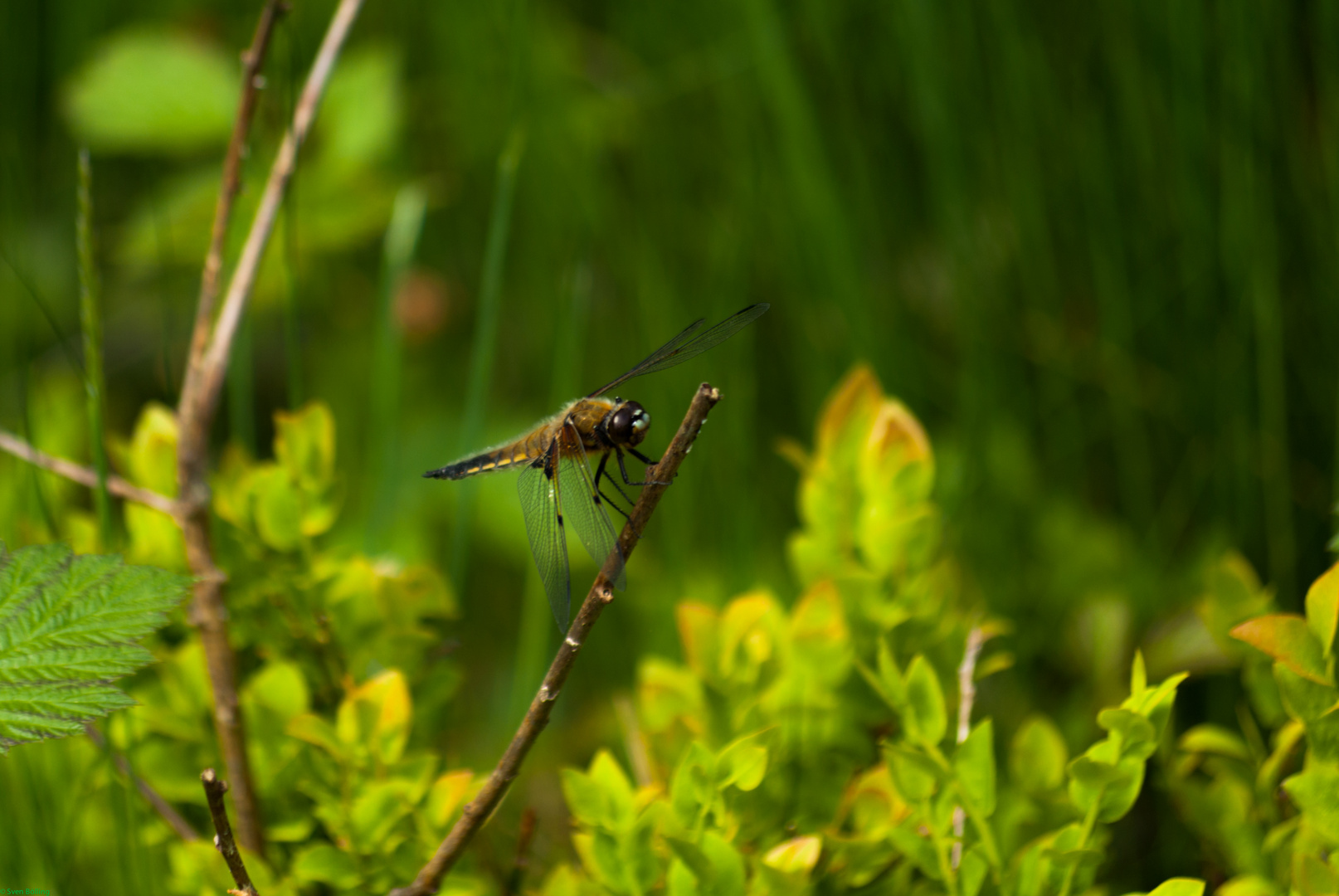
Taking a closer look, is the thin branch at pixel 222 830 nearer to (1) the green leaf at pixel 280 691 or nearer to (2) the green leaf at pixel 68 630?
(2) the green leaf at pixel 68 630

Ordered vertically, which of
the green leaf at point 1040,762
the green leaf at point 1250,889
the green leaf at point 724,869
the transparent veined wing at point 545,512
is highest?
the transparent veined wing at point 545,512

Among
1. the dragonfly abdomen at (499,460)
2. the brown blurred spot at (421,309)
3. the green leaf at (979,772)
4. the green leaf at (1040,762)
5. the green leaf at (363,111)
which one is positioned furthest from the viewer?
the brown blurred spot at (421,309)

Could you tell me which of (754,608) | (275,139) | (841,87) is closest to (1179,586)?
(754,608)

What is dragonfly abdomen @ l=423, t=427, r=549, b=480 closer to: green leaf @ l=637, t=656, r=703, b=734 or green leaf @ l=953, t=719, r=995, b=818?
green leaf @ l=637, t=656, r=703, b=734

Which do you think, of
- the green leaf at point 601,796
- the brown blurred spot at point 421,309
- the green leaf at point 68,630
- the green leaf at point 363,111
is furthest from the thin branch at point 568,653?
the brown blurred spot at point 421,309

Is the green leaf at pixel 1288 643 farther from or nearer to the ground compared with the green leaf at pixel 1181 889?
farther from the ground

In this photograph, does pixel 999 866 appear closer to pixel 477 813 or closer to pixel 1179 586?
pixel 477 813

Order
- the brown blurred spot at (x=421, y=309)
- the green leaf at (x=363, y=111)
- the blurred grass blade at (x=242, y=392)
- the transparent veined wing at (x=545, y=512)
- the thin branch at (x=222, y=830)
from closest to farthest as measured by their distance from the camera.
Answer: the thin branch at (x=222, y=830)
the transparent veined wing at (x=545, y=512)
the blurred grass blade at (x=242, y=392)
the green leaf at (x=363, y=111)
the brown blurred spot at (x=421, y=309)

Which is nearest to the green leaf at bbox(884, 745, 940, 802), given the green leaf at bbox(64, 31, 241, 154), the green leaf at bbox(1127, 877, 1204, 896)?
the green leaf at bbox(1127, 877, 1204, 896)
